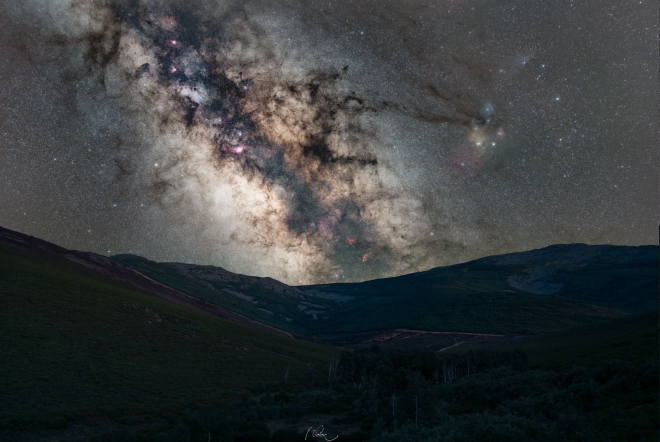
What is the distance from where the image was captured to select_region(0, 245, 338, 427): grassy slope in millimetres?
32281

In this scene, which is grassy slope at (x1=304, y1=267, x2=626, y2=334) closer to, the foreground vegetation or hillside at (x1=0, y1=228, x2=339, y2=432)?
hillside at (x1=0, y1=228, x2=339, y2=432)

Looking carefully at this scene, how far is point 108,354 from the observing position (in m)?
44.8

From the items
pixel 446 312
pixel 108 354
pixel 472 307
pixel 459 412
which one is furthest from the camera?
pixel 472 307

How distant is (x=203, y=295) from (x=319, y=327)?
5286 cm

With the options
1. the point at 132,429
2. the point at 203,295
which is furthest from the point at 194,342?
the point at 203,295

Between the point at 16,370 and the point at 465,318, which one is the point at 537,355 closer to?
the point at 465,318

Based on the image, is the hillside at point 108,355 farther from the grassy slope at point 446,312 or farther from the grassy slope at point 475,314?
the grassy slope at point 446,312

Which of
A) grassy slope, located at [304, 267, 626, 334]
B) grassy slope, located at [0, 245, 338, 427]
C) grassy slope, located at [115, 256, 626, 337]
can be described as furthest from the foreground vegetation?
grassy slope, located at [115, 256, 626, 337]

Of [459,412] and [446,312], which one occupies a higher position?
[446,312]

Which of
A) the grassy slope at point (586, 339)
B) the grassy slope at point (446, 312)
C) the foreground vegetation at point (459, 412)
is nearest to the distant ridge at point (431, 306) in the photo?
the grassy slope at point (446, 312)

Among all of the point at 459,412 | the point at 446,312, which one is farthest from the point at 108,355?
the point at 446,312
